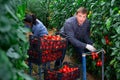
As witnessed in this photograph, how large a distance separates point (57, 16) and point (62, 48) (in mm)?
3363

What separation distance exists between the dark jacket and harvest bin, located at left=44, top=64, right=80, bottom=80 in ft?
1.62

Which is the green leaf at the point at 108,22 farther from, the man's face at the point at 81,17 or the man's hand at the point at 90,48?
the man's face at the point at 81,17

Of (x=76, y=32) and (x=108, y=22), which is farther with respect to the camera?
(x=76, y=32)

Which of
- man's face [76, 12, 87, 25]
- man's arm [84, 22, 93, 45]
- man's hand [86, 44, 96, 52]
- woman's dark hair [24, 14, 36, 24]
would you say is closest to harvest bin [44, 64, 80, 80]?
man's hand [86, 44, 96, 52]

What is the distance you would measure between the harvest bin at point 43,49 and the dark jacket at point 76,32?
1.02ft

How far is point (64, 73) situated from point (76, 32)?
1.12m

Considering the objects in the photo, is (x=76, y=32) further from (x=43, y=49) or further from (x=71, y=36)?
(x=43, y=49)

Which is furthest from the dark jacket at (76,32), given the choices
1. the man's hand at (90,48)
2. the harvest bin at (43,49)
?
the harvest bin at (43,49)

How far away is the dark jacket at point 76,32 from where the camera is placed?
553cm

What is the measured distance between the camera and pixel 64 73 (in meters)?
4.99

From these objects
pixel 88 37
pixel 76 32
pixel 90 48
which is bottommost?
pixel 90 48

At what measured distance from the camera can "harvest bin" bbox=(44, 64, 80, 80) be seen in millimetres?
5008

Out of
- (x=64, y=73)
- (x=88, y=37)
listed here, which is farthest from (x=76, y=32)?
(x=64, y=73)

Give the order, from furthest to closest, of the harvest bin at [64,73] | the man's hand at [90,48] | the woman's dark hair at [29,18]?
the woman's dark hair at [29,18] < the man's hand at [90,48] < the harvest bin at [64,73]
